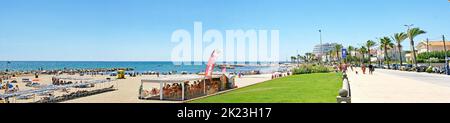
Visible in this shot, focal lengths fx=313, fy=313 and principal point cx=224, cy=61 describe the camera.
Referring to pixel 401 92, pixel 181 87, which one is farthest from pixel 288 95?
pixel 181 87

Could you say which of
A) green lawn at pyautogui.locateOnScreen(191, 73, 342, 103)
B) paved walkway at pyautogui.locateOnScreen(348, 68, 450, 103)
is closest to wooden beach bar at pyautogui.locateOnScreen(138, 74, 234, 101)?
green lawn at pyautogui.locateOnScreen(191, 73, 342, 103)

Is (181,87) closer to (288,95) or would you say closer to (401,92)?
(288,95)

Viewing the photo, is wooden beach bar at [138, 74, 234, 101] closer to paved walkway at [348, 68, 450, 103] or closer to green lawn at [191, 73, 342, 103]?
green lawn at [191, 73, 342, 103]

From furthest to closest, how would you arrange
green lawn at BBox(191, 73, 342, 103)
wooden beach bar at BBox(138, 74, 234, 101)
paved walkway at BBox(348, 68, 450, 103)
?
wooden beach bar at BBox(138, 74, 234, 101) → green lawn at BBox(191, 73, 342, 103) → paved walkway at BBox(348, 68, 450, 103)

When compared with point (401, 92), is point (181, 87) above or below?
below

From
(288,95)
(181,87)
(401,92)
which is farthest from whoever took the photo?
(181,87)

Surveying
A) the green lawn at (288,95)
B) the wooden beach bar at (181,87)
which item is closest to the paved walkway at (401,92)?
the green lawn at (288,95)

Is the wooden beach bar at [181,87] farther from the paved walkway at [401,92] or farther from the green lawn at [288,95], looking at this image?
the paved walkway at [401,92]
